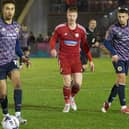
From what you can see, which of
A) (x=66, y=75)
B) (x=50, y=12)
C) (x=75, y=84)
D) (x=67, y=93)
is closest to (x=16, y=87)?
(x=66, y=75)

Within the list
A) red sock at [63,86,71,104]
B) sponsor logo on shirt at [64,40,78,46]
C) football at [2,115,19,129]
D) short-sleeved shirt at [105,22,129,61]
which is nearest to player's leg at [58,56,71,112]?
red sock at [63,86,71,104]

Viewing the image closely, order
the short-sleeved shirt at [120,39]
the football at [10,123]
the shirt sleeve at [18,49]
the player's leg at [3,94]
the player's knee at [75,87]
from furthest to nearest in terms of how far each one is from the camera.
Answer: the player's knee at [75,87], the short-sleeved shirt at [120,39], the shirt sleeve at [18,49], the player's leg at [3,94], the football at [10,123]

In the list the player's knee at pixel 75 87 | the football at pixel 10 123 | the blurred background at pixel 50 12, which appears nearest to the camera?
the football at pixel 10 123

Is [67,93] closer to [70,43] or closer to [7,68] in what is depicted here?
[70,43]

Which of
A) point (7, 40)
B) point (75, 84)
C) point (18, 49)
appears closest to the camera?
point (7, 40)

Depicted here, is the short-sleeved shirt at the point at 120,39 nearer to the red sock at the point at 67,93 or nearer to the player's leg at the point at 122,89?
the player's leg at the point at 122,89

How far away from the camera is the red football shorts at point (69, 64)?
11812mm

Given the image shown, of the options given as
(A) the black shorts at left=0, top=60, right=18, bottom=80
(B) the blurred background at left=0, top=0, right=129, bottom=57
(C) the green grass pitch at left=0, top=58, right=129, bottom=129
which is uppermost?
(A) the black shorts at left=0, top=60, right=18, bottom=80

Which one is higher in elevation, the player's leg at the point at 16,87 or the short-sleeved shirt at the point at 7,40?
the short-sleeved shirt at the point at 7,40

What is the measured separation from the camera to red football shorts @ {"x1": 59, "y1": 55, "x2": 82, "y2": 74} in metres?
11.8

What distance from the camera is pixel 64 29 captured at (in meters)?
11.8

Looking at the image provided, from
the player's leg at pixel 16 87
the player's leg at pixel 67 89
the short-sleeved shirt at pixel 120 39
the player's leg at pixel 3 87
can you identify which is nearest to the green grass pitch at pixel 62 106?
the player's leg at pixel 67 89

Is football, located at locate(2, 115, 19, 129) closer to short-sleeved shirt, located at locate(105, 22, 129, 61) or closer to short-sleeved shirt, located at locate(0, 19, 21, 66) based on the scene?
short-sleeved shirt, located at locate(0, 19, 21, 66)

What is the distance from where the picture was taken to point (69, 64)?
1185 centimetres
